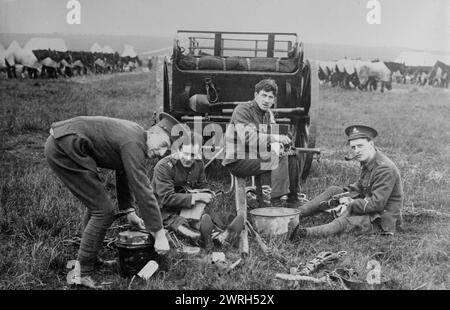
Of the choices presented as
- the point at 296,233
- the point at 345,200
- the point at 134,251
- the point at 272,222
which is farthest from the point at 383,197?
the point at 134,251

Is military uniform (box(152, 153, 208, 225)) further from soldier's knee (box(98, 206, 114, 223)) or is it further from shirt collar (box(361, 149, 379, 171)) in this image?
shirt collar (box(361, 149, 379, 171))

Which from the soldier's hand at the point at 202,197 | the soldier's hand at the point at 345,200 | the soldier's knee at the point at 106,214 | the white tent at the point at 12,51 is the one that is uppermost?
the white tent at the point at 12,51

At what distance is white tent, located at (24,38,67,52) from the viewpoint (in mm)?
4800

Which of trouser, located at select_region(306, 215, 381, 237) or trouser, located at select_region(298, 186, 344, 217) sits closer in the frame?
trouser, located at select_region(306, 215, 381, 237)

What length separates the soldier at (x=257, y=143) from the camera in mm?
4492

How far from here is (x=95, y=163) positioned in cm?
334

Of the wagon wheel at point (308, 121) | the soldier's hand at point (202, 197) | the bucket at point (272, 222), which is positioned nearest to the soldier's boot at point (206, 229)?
the soldier's hand at point (202, 197)

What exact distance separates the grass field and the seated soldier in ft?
1.13

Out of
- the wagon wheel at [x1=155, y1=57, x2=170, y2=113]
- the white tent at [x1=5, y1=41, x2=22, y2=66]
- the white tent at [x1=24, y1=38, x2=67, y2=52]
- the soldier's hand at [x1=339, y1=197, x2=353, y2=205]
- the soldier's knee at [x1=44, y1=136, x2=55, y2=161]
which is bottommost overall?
the soldier's hand at [x1=339, y1=197, x2=353, y2=205]

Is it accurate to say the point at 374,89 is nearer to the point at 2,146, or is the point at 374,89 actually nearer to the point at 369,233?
the point at 369,233

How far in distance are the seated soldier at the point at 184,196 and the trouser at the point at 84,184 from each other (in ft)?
2.90

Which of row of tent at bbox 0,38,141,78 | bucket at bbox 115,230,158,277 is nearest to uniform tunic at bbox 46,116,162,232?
bucket at bbox 115,230,158,277

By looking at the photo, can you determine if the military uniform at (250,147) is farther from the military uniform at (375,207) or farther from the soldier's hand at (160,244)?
the soldier's hand at (160,244)
